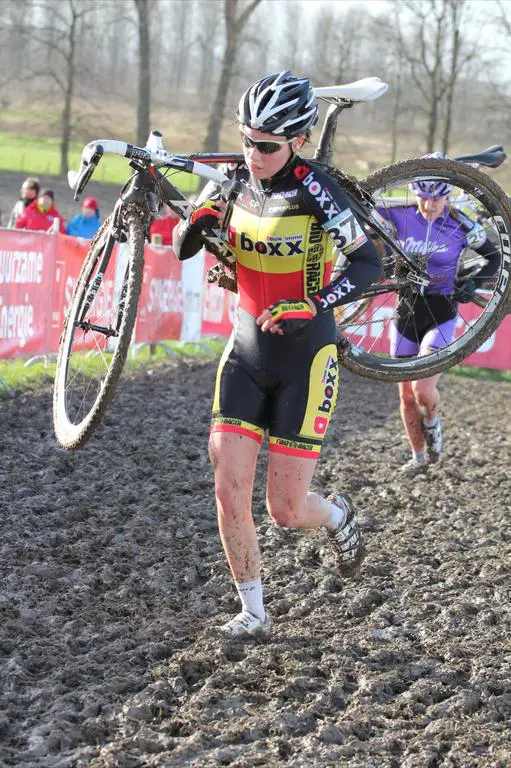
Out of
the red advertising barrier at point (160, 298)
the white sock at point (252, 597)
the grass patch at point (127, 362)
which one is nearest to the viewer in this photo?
the white sock at point (252, 597)

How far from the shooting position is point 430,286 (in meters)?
6.94

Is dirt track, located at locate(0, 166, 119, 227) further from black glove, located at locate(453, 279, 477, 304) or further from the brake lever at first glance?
the brake lever

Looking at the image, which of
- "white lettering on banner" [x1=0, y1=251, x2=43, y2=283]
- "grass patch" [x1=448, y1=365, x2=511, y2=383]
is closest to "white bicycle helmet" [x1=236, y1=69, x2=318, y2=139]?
"white lettering on banner" [x1=0, y1=251, x2=43, y2=283]

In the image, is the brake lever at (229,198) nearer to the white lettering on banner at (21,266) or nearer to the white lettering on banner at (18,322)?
the white lettering on banner at (21,266)

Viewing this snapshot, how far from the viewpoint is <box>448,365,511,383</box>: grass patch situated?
1679cm

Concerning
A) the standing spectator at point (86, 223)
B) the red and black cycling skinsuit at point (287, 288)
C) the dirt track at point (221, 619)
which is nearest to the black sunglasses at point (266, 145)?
the red and black cycling skinsuit at point (287, 288)

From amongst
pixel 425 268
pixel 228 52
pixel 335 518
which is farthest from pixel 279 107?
pixel 228 52

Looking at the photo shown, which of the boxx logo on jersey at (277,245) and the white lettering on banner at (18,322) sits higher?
the boxx logo on jersey at (277,245)

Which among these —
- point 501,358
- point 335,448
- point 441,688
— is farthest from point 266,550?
point 501,358

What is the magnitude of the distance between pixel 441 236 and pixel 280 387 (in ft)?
9.58

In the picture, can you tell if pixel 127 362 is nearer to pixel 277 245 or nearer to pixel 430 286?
pixel 430 286

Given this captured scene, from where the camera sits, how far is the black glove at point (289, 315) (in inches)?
169

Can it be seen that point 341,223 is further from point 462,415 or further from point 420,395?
point 462,415

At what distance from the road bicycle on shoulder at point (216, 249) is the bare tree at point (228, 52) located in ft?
92.5
